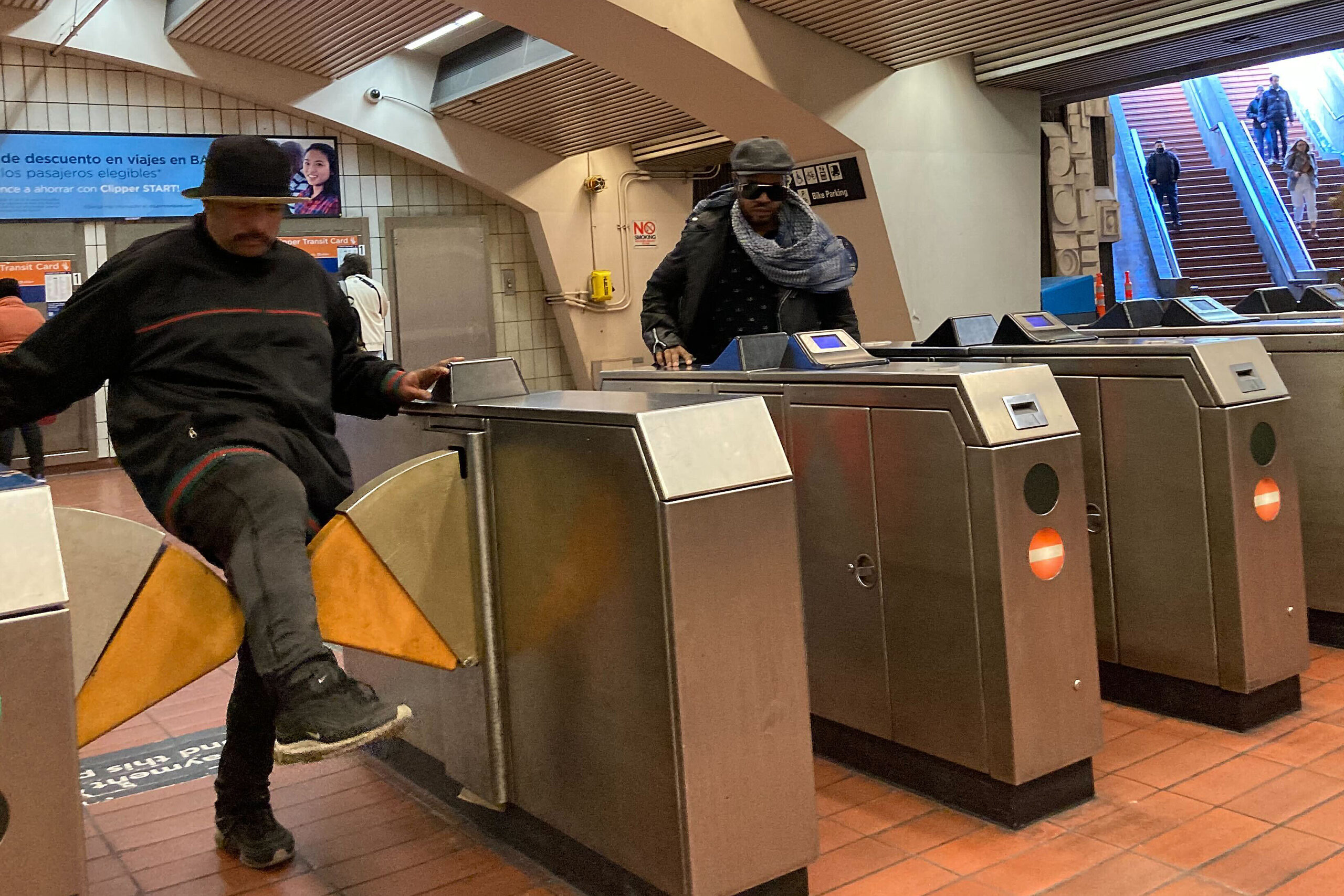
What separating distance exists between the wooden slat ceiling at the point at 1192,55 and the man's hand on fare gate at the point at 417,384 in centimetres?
626

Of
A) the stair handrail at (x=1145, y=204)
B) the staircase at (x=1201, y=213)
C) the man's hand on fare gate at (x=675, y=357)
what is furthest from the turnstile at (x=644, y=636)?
the stair handrail at (x=1145, y=204)

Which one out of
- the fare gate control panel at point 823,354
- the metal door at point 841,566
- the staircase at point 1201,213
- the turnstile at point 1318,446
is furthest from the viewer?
the staircase at point 1201,213

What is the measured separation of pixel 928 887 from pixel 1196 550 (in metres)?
1.28

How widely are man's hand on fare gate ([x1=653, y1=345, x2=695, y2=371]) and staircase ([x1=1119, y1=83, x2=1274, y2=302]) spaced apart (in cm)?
1080

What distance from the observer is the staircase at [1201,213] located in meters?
13.7

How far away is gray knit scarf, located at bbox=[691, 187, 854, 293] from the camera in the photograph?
3.36 meters

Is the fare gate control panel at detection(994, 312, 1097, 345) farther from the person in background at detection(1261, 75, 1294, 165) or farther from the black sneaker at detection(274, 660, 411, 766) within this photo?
the person in background at detection(1261, 75, 1294, 165)

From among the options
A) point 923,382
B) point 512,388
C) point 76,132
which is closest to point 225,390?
point 512,388

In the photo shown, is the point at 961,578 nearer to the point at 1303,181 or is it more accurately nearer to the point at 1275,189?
the point at 1303,181

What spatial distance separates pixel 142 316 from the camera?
215cm

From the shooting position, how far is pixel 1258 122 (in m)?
14.8

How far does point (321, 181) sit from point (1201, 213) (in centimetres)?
1076

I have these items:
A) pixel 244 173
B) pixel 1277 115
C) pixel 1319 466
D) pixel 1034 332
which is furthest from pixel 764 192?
pixel 1277 115

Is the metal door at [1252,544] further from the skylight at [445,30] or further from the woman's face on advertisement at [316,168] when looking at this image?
the woman's face on advertisement at [316,168]
